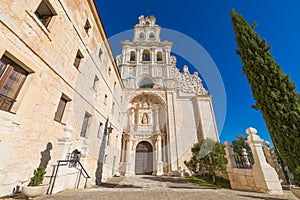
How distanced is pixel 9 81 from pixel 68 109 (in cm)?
243

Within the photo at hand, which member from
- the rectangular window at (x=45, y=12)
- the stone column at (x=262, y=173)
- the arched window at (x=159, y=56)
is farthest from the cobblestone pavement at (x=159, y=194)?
the arched window at (x=159, y=56)

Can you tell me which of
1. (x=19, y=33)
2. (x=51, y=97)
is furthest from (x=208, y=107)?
(x=19, y=33)

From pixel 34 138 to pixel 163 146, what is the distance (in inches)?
515

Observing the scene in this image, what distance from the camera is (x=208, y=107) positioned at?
16.5m

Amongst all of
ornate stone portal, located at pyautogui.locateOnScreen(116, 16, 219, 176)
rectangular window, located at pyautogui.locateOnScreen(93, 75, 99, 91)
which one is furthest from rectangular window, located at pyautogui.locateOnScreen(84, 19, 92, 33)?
ornate stone portal, located at pyautogui.locateOnScreen(116, 16, 219, 176)

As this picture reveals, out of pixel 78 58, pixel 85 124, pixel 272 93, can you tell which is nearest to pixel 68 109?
pixel 85 124

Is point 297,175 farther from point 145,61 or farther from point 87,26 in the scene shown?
point 145,61

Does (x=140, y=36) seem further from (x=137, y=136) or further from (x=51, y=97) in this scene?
(x=51, y=97)

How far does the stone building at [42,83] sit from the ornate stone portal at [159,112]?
26.6 ft

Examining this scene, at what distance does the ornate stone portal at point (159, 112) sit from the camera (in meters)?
14.5

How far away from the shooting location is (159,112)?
682 inches

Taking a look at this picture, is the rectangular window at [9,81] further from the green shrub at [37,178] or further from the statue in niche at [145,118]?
the statue in niche at [145,118]

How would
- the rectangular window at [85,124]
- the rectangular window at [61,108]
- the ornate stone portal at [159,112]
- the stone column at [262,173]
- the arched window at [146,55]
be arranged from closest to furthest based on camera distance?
the stone column at [262,173] < the rectangular window at [61,108] < the rectangular window at [85,124] < the ornate stone portal at [159,112] < the arched window at [146,55]

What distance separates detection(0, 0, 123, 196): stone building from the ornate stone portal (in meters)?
8.10
